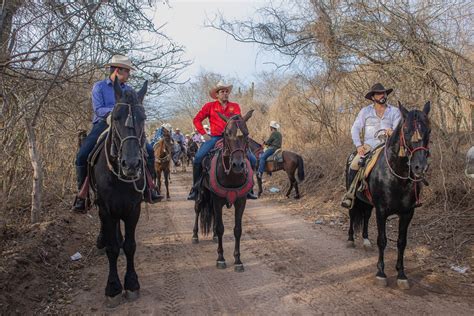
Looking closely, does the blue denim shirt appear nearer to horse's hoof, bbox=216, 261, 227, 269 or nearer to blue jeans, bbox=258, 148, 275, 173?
horse's hoof, bbox=216, 261, 227, 269

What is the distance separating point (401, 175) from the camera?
16.7 feet

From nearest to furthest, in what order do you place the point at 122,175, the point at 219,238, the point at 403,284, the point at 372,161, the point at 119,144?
the point at 119,144 < the point at 122,175 < the point at 403,284 < the point at 372,161 < the point at 219,238

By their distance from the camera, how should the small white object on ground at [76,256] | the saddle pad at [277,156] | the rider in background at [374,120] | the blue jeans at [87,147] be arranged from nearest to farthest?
the blue jeans at [87,147] < the small white object on ground at [76,256] < the rider in background at [374,120] < the saddle pad at [277,156]

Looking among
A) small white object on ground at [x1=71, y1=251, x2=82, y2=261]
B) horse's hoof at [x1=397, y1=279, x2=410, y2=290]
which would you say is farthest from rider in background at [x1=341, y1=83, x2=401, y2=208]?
small white object on ground at [x1=71, y1=251, x2=82, y2=261]

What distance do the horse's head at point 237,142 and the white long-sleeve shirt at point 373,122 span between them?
2.18 m

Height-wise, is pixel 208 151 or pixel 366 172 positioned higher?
pixel 208 151

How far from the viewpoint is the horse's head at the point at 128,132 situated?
3.98 meters

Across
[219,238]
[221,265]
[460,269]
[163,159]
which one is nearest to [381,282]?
[460,269]

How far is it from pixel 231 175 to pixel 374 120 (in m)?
2.71

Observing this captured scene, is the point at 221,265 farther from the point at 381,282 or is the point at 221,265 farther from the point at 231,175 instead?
the point at 381,282

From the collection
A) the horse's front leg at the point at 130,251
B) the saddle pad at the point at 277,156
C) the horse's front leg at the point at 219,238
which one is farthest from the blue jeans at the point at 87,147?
the saddle pad at the point at 277,156

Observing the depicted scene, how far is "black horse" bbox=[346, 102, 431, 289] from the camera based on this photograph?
4.62 meters

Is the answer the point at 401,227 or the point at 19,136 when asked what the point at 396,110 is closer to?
the point at 401,227

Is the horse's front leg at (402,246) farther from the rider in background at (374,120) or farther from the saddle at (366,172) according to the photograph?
the rider in background at (374,120)
